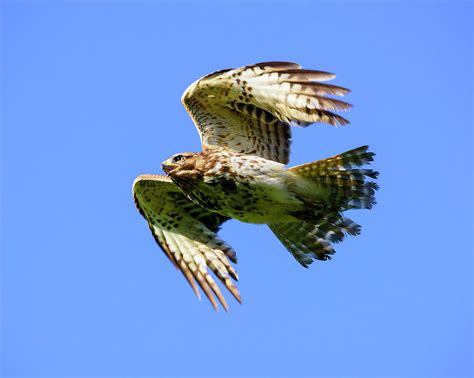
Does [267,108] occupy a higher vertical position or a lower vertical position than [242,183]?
higher

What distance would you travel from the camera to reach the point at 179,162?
36.1 ft

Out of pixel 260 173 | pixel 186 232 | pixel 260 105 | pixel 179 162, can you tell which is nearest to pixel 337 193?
pixel 260 173

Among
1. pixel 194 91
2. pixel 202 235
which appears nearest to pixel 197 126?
pixel 194 91

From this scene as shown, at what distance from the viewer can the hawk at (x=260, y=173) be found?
34.5ft

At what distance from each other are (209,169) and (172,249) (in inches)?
67.9

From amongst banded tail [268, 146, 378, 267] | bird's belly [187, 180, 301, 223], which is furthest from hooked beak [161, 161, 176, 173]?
banded tail [268, 146, 378, 267]

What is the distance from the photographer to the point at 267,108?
35.7 ft

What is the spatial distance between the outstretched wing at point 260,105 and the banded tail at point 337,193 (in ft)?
2.15

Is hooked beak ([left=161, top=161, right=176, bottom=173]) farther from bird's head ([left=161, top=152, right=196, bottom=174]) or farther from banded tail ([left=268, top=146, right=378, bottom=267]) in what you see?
banded tail ([left=268, top=146, right=378, bottom=267])

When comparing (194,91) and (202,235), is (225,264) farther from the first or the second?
(194,91)

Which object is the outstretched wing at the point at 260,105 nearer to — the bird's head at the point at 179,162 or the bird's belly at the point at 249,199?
the bird's head at the point at 179,162

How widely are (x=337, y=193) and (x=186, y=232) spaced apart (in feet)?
7.63

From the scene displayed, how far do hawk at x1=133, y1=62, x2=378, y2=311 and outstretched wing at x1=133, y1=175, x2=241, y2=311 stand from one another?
0.05 ft

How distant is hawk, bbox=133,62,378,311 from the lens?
10508 millimetres
